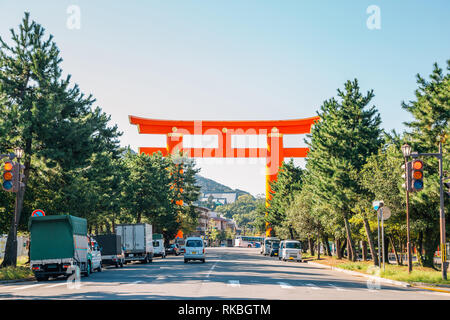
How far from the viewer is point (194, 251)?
4381cm

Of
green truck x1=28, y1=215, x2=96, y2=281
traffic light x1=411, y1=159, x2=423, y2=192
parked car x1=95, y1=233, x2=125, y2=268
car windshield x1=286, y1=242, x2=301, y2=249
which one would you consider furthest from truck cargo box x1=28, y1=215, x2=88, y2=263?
car windshield x1=286, y1=242, x2=301, y2=249

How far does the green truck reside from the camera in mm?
25219

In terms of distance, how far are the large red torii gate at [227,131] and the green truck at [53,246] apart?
116 ft

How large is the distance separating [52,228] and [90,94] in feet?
56.0

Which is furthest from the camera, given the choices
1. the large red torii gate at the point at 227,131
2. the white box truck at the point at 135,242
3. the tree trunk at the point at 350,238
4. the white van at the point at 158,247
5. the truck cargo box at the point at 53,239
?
the large red torii gate at the point at 227,131

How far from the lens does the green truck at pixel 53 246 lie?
993 inches

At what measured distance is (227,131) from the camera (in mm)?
61125

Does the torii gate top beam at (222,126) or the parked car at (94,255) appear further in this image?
the torii gate top beam at (222,126)

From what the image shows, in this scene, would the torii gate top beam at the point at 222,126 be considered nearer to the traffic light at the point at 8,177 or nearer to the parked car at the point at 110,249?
the parked car at the point at 110,249

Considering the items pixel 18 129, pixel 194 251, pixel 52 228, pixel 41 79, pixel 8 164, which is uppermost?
pixel 41 79

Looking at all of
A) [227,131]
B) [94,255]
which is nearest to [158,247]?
[227,131]

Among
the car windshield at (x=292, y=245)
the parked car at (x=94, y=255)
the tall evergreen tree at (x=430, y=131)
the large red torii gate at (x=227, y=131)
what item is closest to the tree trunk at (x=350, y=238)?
the car windshield at (x=292, y=245)
